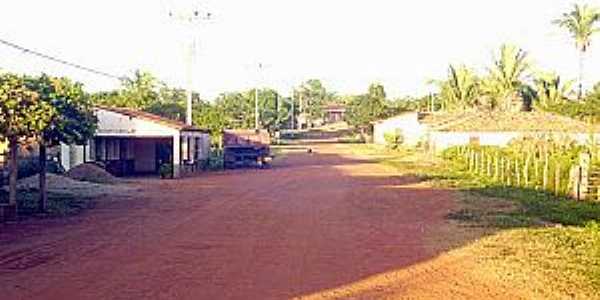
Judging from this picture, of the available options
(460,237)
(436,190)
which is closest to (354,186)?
(436,190)

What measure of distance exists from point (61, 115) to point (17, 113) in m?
1.90

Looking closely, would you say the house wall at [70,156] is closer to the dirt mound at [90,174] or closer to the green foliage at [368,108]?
the dirt mound at [90,174]

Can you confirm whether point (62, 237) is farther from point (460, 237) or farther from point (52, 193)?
point (52, 193)

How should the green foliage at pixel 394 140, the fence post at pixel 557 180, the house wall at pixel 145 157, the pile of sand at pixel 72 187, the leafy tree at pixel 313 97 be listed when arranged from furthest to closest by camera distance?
the leafy tree at pixel 313 97 < the green foliage at pixel 394 140 < the house wall at pixel 145 157 < the pile of sand at pixel 72 187 < the fence post at pixel 557 180

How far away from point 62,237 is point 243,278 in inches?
257

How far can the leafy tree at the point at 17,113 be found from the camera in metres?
19.7

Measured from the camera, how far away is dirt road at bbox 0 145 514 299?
10703 millimetres

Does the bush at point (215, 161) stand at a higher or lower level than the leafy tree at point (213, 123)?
lower

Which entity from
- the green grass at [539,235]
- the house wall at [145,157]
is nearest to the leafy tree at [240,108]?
the house wall at [145,157]

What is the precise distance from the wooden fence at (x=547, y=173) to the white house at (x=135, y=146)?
15.2 meters

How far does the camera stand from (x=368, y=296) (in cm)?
1033

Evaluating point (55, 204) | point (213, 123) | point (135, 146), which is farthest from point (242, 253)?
point (213, 123)

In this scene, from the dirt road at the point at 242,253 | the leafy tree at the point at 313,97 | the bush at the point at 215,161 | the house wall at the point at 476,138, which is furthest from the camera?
the leafy tree at the point at 313,97

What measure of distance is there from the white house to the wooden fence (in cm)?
1522
